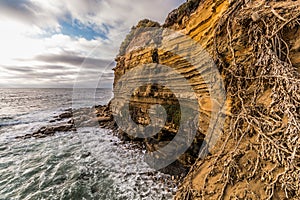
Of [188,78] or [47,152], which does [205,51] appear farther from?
[47,152]

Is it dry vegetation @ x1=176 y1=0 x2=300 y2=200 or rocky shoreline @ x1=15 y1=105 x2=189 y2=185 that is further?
rocky shoreline @ x1=15 y1=105 x2=189 y2=185

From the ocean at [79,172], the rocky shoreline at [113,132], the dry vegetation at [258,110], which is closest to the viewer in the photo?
the dry vegetation at [258,110]

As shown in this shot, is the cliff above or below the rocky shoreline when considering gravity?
above

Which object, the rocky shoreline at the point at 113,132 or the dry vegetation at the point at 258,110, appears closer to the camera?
the dry vegetation at the point at 258,110

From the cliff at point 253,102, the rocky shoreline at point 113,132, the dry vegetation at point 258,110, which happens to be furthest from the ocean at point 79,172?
the dry vegetation at point 258,110

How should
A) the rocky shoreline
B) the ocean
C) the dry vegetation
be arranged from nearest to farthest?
the dry vegetation → the ocean → the rocky shoreline

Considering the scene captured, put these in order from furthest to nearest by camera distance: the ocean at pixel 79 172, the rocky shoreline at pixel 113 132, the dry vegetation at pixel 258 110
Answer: the rocky shoreline at pixel 113 132 → the ocean at pixel 79 172 → the dry vegetation at pixel 258 110

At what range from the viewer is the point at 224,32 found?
400 cm

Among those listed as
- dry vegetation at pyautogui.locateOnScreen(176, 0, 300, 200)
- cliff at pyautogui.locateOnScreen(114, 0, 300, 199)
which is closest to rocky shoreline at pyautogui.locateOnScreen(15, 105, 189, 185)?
cliff at pyautogui.locateOnScreen(114, 0, 300, 199)

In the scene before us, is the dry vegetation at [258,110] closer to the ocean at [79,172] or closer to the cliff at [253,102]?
the cliff at [253,102]

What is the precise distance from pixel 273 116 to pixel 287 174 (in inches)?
37.0

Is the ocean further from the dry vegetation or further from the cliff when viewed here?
the dry vegetation

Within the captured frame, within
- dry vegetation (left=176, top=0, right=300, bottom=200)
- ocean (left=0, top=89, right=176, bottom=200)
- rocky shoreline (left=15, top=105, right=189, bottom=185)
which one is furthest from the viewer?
rocky shoreline (left=15, top=105, right=189, bottom=185)

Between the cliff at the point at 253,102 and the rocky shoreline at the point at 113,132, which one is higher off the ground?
the cliff at the point at 253,102
